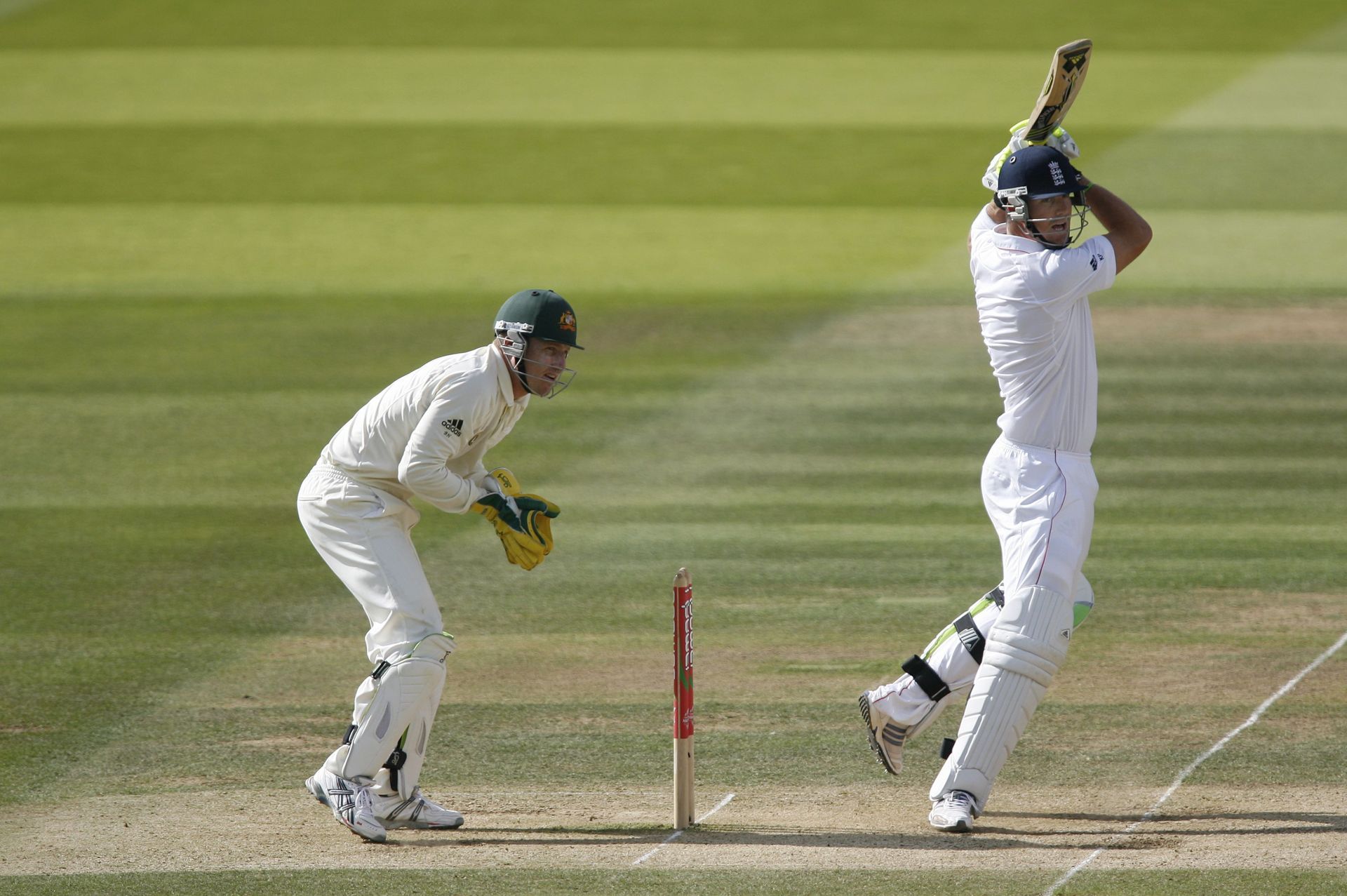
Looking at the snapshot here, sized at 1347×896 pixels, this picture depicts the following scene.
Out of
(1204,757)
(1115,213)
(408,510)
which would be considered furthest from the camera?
(1204,757)

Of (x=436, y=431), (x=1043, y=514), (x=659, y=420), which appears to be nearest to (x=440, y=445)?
(x=436, y=431)

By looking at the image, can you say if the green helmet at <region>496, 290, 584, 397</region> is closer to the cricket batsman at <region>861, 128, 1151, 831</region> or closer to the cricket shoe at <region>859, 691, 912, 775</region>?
the cricket batsman at <region>861, 128, 1151, 831</region>

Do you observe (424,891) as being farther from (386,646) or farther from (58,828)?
(58,828)

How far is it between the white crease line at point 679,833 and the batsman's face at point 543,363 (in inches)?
63.3

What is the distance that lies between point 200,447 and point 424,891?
780 cm

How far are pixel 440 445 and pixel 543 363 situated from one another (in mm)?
476

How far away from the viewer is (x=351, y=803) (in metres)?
6.14

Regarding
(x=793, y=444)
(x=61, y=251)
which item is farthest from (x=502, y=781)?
(x=61, y=251)

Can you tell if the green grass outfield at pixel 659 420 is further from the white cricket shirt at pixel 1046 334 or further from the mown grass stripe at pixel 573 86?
the white cricket shirt at pixel 1046 334

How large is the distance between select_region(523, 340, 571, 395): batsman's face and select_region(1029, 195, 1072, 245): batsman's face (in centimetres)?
171

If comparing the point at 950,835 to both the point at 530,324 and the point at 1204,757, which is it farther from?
the point at 530,324

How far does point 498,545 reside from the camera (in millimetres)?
10656

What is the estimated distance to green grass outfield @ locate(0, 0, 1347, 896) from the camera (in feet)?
21.4

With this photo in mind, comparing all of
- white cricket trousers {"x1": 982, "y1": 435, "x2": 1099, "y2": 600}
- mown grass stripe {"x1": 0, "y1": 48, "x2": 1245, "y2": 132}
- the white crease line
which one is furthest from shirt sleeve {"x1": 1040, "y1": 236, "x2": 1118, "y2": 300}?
mown grass stripe {"x1": 0, "y1": 48, "x2": 1245, "y2": 132}
